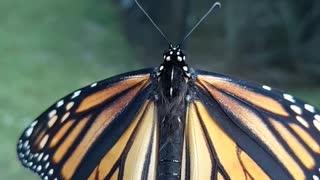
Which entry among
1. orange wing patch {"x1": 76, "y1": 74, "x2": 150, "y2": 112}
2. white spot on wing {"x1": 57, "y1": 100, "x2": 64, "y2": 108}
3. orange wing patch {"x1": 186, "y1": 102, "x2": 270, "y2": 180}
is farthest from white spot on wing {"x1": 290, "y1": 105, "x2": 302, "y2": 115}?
white spot on wing {"x1": 57, "y1": 100, "x2": 64, "y2": 108}

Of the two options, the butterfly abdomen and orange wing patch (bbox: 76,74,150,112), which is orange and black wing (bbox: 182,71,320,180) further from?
orange wing patch (bbox: 76,74,150,112)

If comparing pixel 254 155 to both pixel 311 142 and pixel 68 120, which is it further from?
pixel 68 120

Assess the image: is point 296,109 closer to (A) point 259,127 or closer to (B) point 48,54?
(A) point 259,127

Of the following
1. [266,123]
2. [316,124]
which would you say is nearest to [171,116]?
[266,123]

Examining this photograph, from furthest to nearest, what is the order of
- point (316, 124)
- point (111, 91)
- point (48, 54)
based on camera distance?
point (48, 54), point (111, 91), point (316, 124)

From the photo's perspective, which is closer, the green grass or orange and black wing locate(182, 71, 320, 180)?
orange and black wing locate(182, 71, 320, 180)
